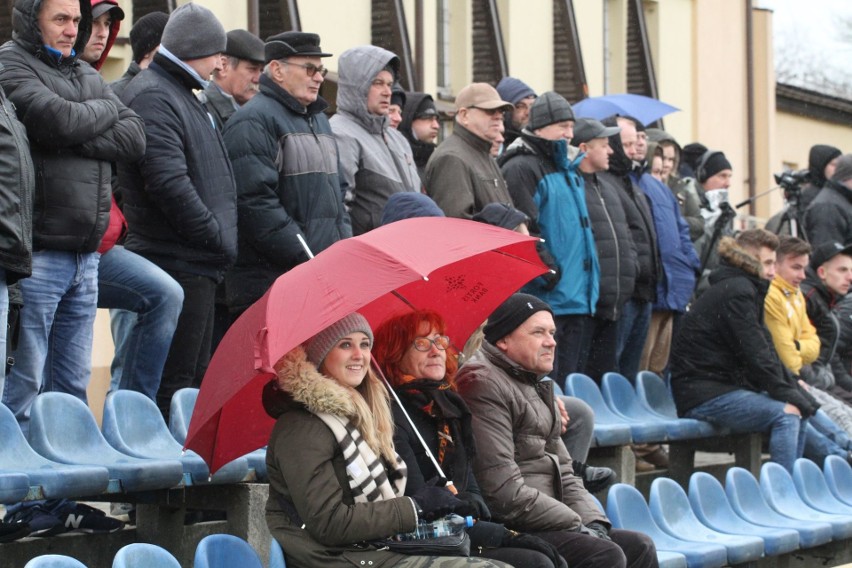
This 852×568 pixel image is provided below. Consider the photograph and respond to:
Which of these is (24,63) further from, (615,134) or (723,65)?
(723,65)

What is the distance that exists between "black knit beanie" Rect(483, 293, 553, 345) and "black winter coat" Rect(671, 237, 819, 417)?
2.81 metres

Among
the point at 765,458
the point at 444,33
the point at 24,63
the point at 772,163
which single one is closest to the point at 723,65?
the point at 772,163

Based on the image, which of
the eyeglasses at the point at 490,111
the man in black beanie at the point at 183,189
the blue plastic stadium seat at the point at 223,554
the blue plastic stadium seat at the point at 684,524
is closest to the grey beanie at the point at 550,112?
the eyeglasses at the point at 490,111

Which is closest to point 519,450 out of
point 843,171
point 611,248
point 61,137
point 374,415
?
point 374,415

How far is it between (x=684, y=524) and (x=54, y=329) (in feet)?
9.56

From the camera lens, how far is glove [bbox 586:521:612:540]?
5.74m

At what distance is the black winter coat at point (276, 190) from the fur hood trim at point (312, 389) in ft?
6.42

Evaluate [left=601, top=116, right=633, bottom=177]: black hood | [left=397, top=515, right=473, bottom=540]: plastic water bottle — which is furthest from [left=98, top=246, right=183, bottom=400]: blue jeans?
[left=601, top=116, right=633, bottom=177]: black hood

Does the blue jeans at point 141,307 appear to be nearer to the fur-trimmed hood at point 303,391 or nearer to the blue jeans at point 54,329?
the blue jeans at point 54,329

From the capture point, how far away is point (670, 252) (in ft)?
30.6

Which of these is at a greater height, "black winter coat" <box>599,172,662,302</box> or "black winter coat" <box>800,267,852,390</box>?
"black winter coat" <box>599,172,662,302</box>

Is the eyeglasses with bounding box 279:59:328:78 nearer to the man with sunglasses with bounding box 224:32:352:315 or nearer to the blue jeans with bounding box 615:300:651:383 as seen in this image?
the man with sunglasses with bounding box 224:32:352:315

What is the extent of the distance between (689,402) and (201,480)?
12.4 ft

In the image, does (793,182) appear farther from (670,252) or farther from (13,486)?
(13,486)
